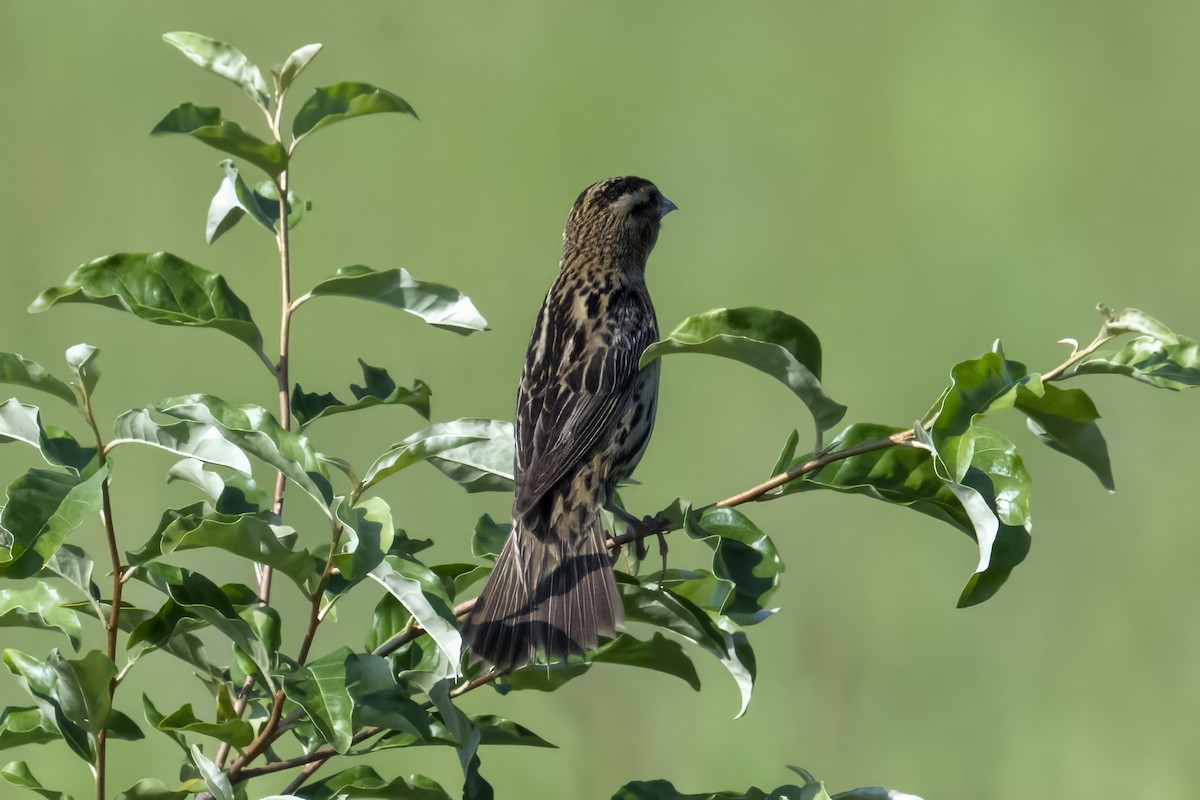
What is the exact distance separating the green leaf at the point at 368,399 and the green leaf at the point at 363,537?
0.31 m

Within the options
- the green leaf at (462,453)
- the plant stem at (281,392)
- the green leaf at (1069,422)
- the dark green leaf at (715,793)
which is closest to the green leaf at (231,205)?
the plant stem at (281,392)

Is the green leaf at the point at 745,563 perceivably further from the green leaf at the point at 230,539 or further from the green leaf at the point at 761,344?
the green leaf at the point at 230,539

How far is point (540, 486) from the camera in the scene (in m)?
2.01

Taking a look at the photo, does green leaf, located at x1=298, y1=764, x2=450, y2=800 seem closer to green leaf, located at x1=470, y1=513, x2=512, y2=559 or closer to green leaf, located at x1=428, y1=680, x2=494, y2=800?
green leaf, located at x1=428, y1=680, x2=494, y2=800

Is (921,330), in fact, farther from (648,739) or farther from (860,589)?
(648,739)

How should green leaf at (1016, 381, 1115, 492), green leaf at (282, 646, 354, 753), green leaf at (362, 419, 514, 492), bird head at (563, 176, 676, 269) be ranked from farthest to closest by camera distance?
bird head at (563, 176, 676, 269) < green leaf at (362, 419, 514, 492) < green leaf at (1016, 381, 1115, 492) < green leaf at (282, 646, 354, 753)

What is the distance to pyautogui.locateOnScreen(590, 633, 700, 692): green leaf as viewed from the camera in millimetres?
1618

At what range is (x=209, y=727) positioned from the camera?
1.45 m

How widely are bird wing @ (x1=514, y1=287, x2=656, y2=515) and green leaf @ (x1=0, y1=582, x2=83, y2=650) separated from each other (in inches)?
23.5

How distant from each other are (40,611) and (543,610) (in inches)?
22.4

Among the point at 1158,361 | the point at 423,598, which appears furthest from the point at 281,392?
the point at 1158,361

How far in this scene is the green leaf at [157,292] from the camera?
Answer: 1.62 metres

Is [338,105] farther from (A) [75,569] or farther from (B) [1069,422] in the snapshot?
(B) [1069,422]

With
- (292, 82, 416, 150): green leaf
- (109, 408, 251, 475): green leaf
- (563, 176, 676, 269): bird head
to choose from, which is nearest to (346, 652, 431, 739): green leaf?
(109, 408, 251, 475): green leaf
